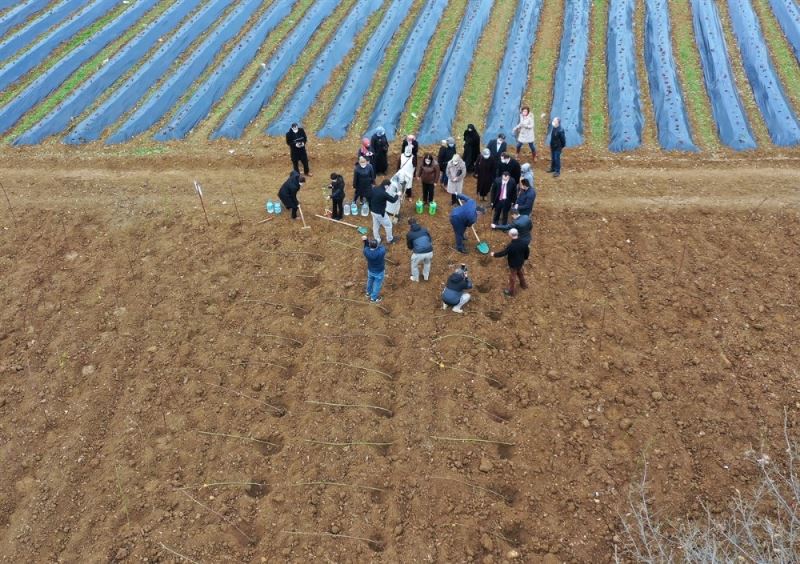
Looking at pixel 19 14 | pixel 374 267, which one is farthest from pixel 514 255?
pixel 19 14

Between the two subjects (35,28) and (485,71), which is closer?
(485,71)

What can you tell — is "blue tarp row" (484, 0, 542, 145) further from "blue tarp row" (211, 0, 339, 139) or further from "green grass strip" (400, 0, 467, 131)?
"blue tarp row" (211, 0, 339, 139)

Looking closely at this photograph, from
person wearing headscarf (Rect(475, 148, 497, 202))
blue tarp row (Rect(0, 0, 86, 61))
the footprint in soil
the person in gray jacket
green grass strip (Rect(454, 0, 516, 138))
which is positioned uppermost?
blue tarp row (Rect(0, 0, 86, 61))

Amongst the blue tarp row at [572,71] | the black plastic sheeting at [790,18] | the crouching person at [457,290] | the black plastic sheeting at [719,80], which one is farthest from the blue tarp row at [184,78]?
the black plastic sheeting at [790,18]

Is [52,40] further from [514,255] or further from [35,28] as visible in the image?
[514,255]

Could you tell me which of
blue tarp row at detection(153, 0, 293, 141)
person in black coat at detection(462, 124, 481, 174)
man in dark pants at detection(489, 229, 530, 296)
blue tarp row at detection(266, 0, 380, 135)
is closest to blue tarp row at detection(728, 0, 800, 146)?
person in black coat at detection(462, 124, 481, 174)

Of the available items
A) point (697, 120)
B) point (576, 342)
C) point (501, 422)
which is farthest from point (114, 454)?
point (697, 120)

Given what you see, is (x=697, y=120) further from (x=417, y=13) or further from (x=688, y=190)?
(x=417, y=13)
